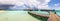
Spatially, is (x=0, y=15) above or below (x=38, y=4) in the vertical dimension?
below

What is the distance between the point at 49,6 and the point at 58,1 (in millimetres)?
118

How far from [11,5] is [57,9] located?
515 millimetres

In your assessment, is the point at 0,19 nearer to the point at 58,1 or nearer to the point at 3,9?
the point at 3,9

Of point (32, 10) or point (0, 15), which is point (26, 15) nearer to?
point (32, 10)

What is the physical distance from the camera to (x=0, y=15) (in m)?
1.02

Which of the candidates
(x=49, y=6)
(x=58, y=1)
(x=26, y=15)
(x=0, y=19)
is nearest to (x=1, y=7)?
(x=0, y=19)

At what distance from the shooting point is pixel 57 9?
103 cm

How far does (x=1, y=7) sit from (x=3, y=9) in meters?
0.03

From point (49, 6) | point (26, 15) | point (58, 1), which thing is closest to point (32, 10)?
point (26, 15)

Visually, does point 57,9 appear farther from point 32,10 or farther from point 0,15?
point 0,15

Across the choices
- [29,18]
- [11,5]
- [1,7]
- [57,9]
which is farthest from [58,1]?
[1,7]

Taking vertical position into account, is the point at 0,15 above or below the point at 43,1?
below

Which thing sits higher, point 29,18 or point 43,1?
point 43,1

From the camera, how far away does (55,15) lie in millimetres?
1013
